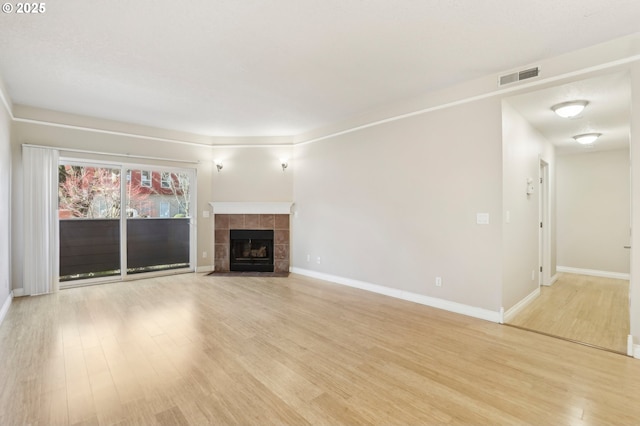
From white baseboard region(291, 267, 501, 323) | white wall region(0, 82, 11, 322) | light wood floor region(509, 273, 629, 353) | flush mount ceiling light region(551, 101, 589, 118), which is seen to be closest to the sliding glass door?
white wall region(0, 82, 11, 322)

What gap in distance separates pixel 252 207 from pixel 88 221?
2.83 m

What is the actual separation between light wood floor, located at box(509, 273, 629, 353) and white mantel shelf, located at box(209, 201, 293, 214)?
428 cm

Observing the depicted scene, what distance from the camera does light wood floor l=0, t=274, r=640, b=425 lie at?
6.08 feet

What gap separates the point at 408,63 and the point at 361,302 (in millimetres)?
3088

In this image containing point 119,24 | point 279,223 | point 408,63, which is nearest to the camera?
point 119,24

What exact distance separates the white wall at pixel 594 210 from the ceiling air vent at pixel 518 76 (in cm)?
432

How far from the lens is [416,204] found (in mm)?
4141

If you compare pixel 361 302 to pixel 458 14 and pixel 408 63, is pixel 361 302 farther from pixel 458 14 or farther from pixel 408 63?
pixel 458 14

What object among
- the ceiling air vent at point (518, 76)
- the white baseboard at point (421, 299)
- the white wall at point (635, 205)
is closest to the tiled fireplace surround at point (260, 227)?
the white baseboard at point (421, 299)

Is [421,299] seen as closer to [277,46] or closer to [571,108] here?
[571,108]

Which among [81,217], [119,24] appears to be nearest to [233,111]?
[119,24]

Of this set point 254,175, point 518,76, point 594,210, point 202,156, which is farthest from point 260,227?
point 594,210

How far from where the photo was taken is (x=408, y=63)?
3.15 meters

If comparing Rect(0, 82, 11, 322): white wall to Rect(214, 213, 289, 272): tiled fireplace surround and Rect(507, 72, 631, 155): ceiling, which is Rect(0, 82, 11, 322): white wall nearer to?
Rect(214, 213, 289, 272): tiled fireplace surround
